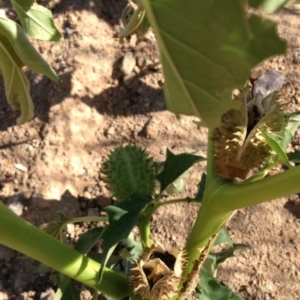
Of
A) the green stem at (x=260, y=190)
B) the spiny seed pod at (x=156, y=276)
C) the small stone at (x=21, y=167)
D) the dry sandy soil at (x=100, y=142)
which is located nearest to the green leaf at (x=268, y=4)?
the green stem at (x=260, y=190)

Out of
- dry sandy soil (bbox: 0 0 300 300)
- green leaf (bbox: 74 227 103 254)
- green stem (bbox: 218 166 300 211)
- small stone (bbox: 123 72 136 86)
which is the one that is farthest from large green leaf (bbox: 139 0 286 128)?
small stone (bbox: 123 72 136 86)

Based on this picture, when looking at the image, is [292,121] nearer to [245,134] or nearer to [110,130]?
[245,134]

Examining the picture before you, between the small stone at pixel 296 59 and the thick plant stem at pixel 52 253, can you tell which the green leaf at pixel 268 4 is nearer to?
the thick plant stem at pixel 52 253

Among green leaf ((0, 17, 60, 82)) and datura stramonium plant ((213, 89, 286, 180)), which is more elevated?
datura stramonium plant ((213, 89, 286, 180))

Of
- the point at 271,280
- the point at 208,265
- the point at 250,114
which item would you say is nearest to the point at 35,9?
the point at 250,114

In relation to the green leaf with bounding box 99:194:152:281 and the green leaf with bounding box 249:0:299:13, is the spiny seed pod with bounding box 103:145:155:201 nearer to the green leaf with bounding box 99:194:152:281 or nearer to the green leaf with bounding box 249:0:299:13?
the green leaf with bounding box 99:194:152:281

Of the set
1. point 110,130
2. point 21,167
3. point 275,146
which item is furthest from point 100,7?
point 275,146

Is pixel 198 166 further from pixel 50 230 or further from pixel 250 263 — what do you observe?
pixel 50 230
